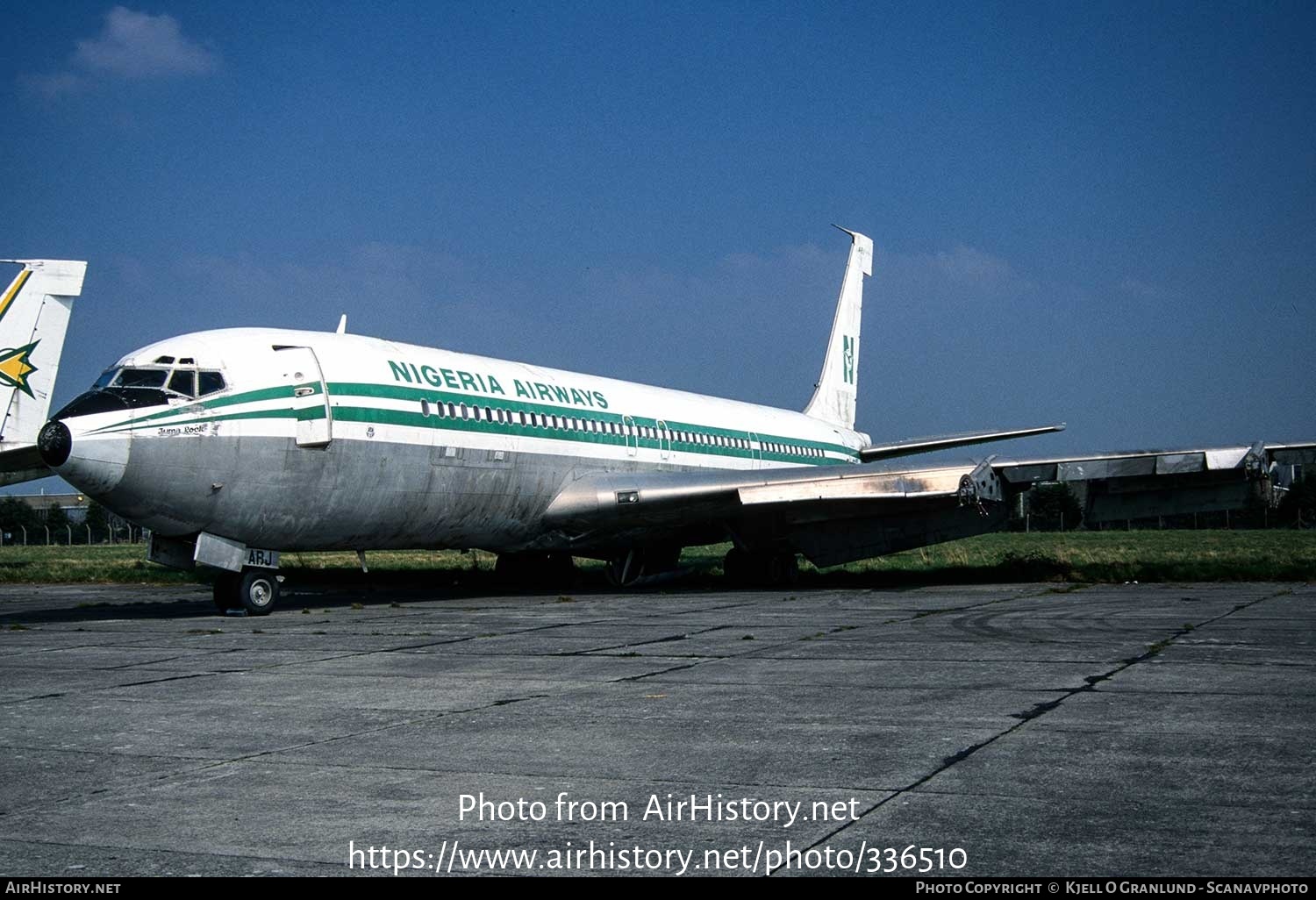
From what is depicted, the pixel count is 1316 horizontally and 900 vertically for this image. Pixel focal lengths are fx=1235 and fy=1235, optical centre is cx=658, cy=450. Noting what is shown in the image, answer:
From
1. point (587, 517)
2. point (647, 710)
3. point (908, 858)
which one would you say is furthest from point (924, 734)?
point (587, 517)

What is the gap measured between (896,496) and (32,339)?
2101cm

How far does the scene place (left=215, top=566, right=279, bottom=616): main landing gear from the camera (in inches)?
648

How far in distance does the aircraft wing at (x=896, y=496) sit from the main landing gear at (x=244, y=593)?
5.75 m

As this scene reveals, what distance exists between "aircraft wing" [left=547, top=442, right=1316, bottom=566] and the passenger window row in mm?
1055

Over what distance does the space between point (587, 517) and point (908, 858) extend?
17.0 meters

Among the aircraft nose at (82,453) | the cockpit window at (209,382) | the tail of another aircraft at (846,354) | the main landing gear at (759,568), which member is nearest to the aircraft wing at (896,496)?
the main landing gear at (759,568)

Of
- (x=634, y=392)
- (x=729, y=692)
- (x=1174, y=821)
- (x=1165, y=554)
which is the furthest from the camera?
(x=1165, y=554)

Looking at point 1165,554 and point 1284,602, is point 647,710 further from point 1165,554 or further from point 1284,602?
point 1165,554

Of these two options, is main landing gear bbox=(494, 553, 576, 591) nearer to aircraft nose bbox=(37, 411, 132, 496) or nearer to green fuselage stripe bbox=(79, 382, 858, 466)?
green fuselage stripe bbox=(79, 382, 858, 466)

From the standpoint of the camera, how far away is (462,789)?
19.1 feet

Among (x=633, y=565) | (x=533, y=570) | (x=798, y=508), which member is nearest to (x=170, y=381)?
(x=798, y=508)

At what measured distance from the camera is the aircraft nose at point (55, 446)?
552 inches

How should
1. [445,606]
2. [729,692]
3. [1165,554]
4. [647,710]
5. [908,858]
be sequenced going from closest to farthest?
[908,858] → [647,710] → [729,692] → [445,606] → [1165,554]

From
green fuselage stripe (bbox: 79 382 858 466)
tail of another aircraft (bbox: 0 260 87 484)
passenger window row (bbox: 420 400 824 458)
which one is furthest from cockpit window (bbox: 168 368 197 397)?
tail of another aircraft (bbox: 0 260 87 484)
